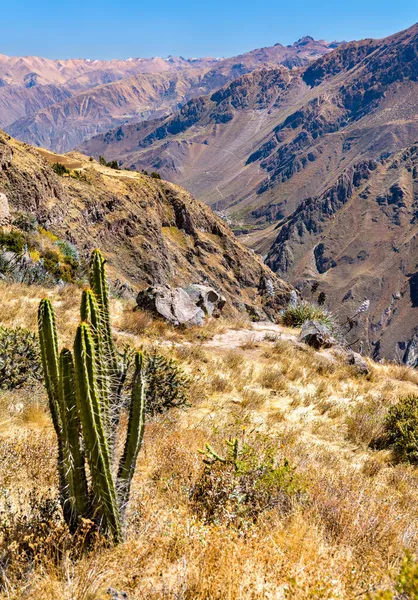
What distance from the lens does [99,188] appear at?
46.9 meters

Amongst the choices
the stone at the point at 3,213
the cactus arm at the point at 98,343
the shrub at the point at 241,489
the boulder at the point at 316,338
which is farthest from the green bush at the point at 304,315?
the stone at the point at 3,213

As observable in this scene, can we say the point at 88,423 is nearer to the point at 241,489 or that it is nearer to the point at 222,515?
the point at 222,515

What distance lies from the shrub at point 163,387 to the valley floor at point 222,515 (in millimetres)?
293

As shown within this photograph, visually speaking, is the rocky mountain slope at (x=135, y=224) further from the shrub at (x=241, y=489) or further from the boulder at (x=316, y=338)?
the shrub at (x=241, y=489)

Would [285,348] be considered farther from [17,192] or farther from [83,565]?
[17,192]

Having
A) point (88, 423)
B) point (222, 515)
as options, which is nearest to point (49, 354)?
point (88, 423)

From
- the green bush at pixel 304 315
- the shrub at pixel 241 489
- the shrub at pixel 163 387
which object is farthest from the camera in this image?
the green bush at pixel 304 315

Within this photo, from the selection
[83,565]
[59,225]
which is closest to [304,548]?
[83,565]

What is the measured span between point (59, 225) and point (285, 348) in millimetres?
30265

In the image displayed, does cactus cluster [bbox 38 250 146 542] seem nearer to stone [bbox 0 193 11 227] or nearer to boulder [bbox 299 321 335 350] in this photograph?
boulder [bbox 299 321 335 350]

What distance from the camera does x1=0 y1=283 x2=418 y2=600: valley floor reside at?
2645 millimetres

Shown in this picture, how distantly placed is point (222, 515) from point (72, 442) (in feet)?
5.31

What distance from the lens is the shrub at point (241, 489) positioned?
369 cm

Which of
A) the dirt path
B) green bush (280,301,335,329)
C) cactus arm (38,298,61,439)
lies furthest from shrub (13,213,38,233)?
cactus arm (38,298,61,439)
